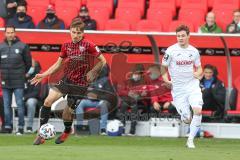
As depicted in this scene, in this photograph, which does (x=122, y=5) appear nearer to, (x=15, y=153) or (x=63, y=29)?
(x=63, y=29)

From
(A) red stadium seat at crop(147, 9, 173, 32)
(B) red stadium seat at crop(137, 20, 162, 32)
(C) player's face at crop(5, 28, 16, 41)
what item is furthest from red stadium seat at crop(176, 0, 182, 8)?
(C) player's face at crop(5, 28, 16, 41)

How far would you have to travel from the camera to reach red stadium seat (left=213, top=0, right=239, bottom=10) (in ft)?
68.4

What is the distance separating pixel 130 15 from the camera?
830 inches

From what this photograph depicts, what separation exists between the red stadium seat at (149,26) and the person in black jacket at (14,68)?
135 inches

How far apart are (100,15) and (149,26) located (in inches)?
57.8

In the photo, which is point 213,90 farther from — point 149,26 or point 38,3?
point 38,3

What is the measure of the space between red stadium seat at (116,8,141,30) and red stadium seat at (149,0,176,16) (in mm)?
452

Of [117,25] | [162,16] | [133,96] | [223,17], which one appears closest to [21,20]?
[117,25]

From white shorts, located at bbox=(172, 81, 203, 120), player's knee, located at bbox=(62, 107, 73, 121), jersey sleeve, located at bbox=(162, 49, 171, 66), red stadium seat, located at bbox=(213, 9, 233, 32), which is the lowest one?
player's knee, located at bbox=(62, 107, 73, 121)

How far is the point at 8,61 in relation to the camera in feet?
59.9

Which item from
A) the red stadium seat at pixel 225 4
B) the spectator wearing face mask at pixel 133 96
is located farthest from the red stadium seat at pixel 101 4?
the spectator wearing face mask at pixel 133 96

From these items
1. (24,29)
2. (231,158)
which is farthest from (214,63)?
(231,158)

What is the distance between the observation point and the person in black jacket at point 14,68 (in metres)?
18.2

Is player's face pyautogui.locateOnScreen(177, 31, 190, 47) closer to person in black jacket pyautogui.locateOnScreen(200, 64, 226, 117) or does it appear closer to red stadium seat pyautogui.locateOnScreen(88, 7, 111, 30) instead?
person in black jacket pyautogui.locateOnScreen(200, 64, 226, 117)
